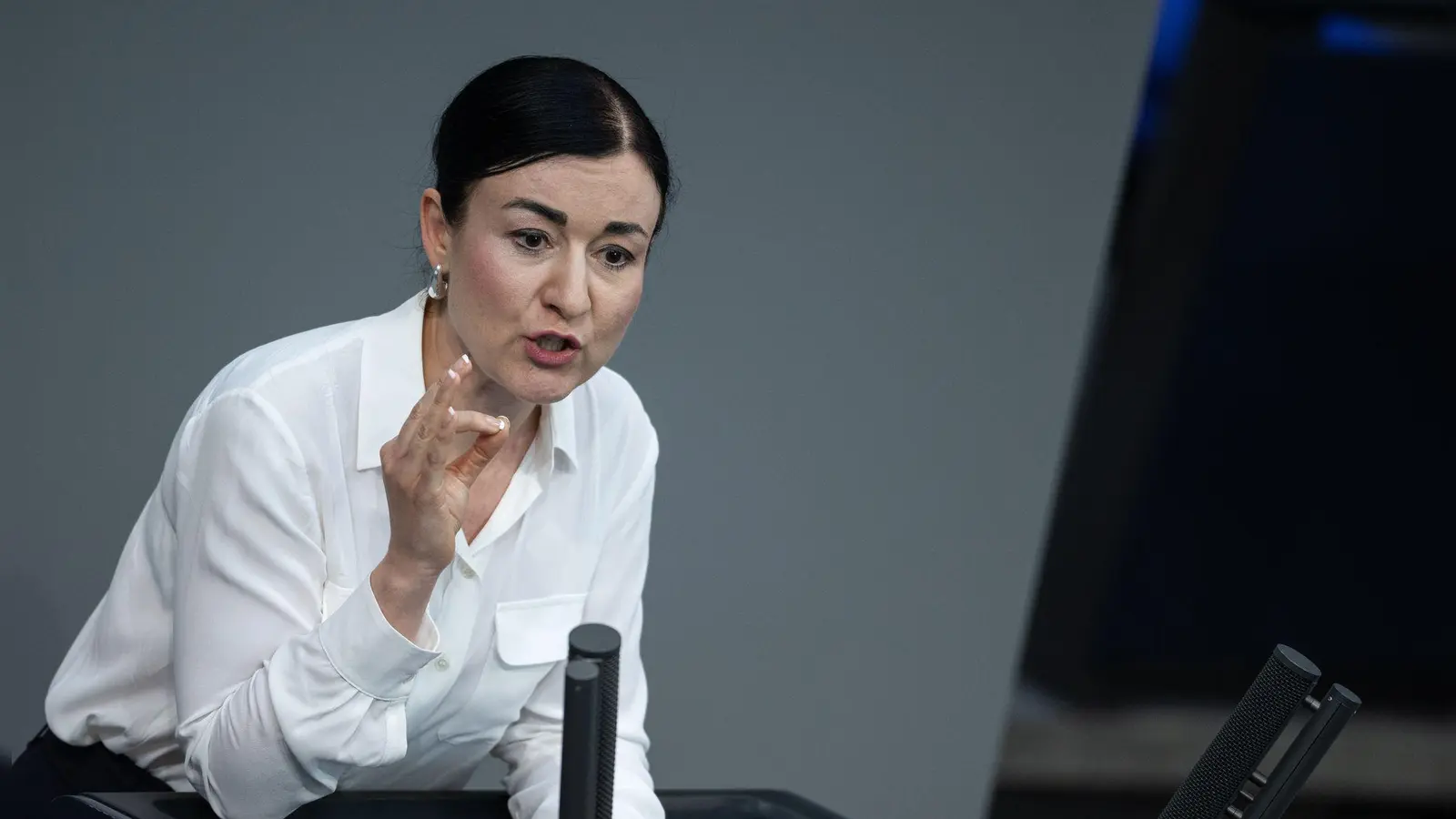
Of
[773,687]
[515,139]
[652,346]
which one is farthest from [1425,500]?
[515,139]

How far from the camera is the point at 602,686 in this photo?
93 centimetres

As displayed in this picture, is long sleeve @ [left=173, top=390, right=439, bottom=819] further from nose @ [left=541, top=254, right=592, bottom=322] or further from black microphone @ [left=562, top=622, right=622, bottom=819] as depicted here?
black microphone @ [left=562, top=622, right=622, bottom=819]

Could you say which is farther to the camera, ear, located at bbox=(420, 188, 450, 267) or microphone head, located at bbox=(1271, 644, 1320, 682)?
ear, located at bbox=(420, 188, 450, 267)

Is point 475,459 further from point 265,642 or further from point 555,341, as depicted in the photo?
point 265,642

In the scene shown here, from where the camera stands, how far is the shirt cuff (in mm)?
1328

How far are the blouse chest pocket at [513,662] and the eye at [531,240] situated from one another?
14.5 inches

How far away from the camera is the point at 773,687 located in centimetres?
232

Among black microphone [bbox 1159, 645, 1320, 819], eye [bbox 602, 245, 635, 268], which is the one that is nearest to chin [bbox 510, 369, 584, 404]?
eye [bbox 602, 245, 635, 268]

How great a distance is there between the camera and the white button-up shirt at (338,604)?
1.35m

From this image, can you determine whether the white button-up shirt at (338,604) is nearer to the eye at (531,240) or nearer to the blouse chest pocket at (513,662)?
the blouse chest pocket at (513,662)

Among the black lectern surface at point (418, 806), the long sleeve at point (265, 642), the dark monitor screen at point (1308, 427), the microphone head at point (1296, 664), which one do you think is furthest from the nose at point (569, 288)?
the dark monitor screen at point (1308, 427)

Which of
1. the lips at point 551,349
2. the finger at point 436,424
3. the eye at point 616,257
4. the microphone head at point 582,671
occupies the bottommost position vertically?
the microphone head at point 582,671

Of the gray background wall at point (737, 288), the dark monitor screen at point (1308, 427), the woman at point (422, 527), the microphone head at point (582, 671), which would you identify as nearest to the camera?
the microphone head at point (582, 671)

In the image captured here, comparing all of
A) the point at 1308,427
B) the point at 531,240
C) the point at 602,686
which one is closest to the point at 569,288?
the point at 531,240
